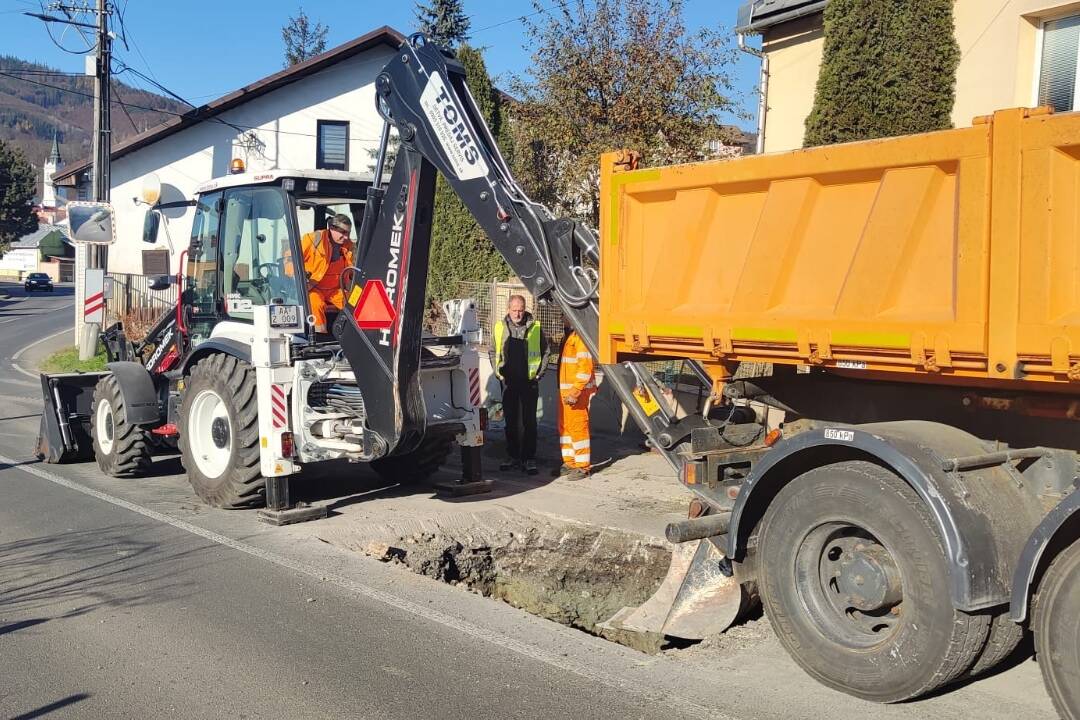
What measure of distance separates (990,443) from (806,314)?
38.1 inches

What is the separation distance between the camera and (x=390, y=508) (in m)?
8.68

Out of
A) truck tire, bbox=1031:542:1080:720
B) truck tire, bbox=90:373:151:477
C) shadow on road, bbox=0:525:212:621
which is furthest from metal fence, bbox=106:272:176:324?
truck tire, bbox=1031:542:1080:720

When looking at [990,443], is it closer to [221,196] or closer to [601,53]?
[221,196]

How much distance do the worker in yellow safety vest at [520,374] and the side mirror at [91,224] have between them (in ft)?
32.2

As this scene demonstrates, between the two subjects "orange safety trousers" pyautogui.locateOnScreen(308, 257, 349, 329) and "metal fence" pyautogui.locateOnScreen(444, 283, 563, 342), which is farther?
"metal fence" pyautogui.locateOnScreen(444, 283, 563, 342)

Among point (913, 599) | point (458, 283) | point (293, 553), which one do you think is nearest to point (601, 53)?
point (458, 283)

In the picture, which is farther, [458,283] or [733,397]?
[458,283]

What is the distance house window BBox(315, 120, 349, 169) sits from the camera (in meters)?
29.3

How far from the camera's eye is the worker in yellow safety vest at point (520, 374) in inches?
420

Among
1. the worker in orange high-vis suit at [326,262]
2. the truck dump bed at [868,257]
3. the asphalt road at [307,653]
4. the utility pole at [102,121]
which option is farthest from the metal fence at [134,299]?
the truck dump bed at [868,257]

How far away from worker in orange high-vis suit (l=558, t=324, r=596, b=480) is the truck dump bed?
4.45 m

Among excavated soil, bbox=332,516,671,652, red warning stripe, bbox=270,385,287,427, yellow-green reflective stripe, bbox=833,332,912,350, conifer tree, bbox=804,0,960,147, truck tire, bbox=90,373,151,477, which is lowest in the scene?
excavated soil, bbox=332,516,671,652

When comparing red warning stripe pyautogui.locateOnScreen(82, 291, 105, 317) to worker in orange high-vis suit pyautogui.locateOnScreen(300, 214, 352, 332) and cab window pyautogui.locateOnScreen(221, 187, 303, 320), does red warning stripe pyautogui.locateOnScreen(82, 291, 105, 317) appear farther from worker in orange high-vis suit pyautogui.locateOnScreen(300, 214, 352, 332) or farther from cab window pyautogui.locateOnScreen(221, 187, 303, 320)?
worker in orange high-vis suit pyautogui.locateOnScreen(300, 214, 352, 332)

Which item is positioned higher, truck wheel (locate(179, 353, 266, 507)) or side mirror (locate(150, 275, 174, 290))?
side mirror (locate(150, 275, 174, 290))
